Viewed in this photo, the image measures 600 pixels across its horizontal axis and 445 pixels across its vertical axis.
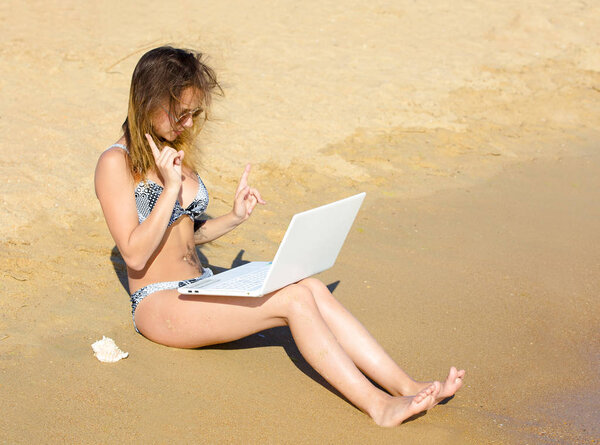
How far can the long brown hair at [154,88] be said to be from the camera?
3053mm

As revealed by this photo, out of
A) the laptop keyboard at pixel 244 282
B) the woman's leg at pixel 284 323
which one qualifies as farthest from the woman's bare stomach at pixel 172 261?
the laptop keyboard at pixel 244 282

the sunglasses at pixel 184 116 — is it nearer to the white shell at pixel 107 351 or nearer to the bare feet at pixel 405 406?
the white shell at pixel 107 351

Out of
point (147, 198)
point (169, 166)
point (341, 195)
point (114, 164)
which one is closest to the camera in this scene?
point (169, 166)

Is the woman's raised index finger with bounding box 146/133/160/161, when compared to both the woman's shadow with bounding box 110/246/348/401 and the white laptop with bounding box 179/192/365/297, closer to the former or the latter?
the white laptop with bounding box 179/192/365/297

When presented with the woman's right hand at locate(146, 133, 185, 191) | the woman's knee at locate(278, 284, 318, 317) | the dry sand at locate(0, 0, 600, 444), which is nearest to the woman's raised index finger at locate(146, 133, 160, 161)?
the woman's right hand at locate(146, 133, 185, 191)

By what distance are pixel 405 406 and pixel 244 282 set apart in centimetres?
79

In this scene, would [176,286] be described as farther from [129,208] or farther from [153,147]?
[153,147]

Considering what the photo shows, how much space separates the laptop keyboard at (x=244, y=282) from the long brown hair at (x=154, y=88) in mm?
586

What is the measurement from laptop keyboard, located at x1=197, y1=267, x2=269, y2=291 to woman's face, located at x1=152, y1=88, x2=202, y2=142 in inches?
25.7

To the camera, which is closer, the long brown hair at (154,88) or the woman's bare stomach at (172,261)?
the long brown hair at (154,88)

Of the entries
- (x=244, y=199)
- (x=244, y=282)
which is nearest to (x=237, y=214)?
(x=244, y=199)

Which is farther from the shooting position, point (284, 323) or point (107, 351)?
point (107, 351)

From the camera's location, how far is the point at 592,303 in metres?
4.29

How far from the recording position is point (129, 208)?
3068 millimetres
